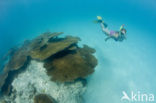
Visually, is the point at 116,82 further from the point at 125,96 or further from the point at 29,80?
the point at 29,80

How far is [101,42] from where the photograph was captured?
15641 mm

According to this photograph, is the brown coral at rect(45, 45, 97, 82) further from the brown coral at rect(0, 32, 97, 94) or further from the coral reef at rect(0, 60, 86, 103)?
the coral reef at rect(0, 60, 86, 103)

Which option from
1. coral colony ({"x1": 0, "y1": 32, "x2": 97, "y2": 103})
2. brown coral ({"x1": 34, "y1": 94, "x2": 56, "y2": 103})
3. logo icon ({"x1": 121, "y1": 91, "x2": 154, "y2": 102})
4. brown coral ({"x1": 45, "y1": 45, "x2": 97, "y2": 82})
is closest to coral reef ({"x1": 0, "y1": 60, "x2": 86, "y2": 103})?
coral colony ({"x1": 0, "y1": 32, "x2": 97, "y2": 103})

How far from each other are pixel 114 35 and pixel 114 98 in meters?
4.55

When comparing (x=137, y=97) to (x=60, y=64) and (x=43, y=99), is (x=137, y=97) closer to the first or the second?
(x=60, y=64)

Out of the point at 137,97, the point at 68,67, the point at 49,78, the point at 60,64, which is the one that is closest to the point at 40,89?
the point at 49,78

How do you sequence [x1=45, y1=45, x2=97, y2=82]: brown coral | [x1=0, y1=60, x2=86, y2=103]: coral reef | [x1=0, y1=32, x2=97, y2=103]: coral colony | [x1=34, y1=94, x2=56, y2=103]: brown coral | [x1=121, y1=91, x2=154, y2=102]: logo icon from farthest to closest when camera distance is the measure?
[x1=121, y1=91, x2=154, y2=102]: logo icon, [x1=0, y1=60, x2=86, y2=103]: coral reef, [x1=0, y1=32, x2=97, y2=103]: coral colony, [x1=45, y1=45, x2=97, y2=82]: brown coral, [x1=34, y1=94, x2=56, y2=103]: brown coral

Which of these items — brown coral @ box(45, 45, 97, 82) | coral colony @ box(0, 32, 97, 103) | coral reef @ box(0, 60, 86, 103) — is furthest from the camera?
coral reef @ box(0, 60, 86, 103)

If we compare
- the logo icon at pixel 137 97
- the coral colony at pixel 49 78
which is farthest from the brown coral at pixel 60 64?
the logo icon at pixel 137 97

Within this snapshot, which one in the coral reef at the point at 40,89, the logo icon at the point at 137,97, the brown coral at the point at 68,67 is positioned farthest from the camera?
the logo icon at the point at 137,97

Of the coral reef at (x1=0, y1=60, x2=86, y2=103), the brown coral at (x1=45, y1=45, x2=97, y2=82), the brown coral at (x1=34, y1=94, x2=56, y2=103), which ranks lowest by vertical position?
the brown coral at (x1=34, y1=94, x2=56, y2=103)

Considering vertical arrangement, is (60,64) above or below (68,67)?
above

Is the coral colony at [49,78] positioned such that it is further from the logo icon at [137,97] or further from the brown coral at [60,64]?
the logo icon at [137,97]

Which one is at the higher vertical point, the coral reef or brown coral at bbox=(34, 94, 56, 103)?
the coral reef
